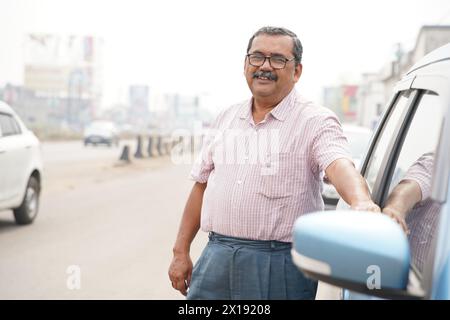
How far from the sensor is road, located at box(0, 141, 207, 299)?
5543 mm

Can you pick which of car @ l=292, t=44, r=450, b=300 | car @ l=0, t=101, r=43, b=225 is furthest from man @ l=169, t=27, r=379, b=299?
car @ l=0, t=101, r=43, b=225

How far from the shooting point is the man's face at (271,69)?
7.89 feet

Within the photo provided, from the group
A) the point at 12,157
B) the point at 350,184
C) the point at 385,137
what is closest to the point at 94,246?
the point at 12,157

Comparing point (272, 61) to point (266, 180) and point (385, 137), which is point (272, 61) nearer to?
point (266, 180)

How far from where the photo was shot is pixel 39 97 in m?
67.4

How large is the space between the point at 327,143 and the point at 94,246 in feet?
18.9

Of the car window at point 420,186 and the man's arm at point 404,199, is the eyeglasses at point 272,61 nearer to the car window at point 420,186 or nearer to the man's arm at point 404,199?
the car window at point 420,186

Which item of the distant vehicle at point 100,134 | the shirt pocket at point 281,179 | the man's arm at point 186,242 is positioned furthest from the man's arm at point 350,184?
the distant vehicle at point 100,134

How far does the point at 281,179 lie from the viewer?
229cm

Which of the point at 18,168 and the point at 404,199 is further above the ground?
the point at 404,199

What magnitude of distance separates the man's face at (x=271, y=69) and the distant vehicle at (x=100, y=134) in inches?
1662

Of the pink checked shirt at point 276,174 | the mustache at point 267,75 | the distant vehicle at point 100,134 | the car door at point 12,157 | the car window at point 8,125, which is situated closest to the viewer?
the pink checked shirt at point 276,174
